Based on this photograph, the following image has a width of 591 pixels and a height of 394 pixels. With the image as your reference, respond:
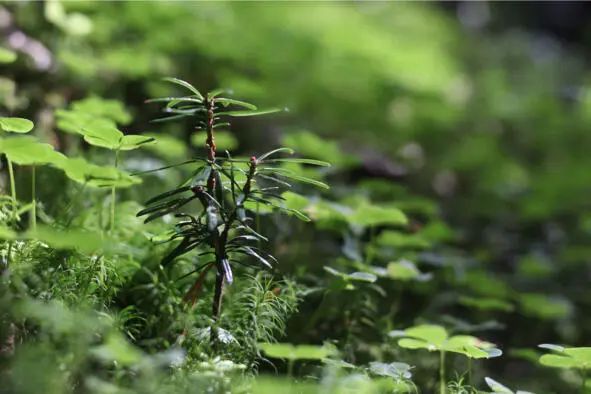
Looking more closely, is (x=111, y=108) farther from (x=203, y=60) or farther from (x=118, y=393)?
(x=203, y=60)

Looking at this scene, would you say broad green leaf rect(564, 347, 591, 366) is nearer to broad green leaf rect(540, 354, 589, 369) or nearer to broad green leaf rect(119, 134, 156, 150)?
broad green leaf rect(540, 354, 589, 369)

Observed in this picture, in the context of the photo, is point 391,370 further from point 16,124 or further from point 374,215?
point 16,124

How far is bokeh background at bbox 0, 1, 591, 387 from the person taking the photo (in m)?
1.66

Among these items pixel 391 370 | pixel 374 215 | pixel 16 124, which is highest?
pixel 16 124

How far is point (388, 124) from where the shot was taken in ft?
9.49

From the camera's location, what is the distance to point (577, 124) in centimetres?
340

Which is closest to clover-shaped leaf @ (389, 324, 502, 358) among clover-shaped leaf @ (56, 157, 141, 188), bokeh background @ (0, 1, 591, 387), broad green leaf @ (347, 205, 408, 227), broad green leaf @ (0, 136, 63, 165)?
bokeh background @ (0, 1, 591, 387)

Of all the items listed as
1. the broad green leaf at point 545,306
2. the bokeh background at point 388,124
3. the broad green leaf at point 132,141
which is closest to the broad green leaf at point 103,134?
the broad green leaf at point 132,141

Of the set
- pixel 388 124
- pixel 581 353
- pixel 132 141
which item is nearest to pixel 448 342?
pixel 581 353

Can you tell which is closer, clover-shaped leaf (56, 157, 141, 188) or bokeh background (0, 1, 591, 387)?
clover-shaped leaf (56, 157, 141, 188)

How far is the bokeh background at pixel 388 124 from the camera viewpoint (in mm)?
1664

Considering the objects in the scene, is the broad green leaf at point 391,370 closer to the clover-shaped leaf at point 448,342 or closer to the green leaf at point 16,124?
the clover-shaped leaf at point 448,342

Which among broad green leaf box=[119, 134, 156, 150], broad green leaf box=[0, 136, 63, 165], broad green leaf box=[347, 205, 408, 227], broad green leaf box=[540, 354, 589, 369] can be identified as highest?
broad green leaf box=[119, 134, 156, 150]

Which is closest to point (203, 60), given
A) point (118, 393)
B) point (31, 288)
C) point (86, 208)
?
point (86, 208)
